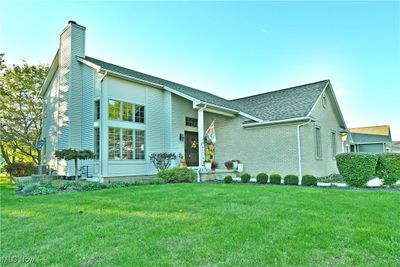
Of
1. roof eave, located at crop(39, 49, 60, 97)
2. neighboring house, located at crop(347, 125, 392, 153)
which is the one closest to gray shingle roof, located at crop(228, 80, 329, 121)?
roof eave, located at crop(39, 49, 60, 97)

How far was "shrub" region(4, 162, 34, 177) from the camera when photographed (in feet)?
50.0

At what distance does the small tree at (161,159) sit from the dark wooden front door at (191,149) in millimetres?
2121

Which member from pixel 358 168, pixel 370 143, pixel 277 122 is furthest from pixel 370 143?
pixel 358 168

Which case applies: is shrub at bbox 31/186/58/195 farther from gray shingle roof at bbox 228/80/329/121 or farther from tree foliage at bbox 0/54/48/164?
tree foliage at bbox 0/54/48/164

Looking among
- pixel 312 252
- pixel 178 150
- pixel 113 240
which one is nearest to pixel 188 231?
pixel 113 240

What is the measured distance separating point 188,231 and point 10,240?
266 cm

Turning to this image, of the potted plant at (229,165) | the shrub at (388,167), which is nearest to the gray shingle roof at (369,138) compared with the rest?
the potted plant at (229,165)

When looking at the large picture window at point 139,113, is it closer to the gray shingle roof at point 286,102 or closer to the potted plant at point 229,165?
the potted plant at point 229,165

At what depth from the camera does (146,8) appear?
40.9ft

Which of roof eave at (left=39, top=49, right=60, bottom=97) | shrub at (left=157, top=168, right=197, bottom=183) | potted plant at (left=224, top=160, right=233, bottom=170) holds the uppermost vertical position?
roof eave at (left=39, top=49, right=60, bottom=97)

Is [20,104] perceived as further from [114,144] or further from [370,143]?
[370,143]

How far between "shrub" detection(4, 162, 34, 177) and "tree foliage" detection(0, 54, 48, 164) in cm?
223

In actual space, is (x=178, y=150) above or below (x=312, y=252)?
above

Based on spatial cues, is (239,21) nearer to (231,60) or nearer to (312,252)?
(231,60)
